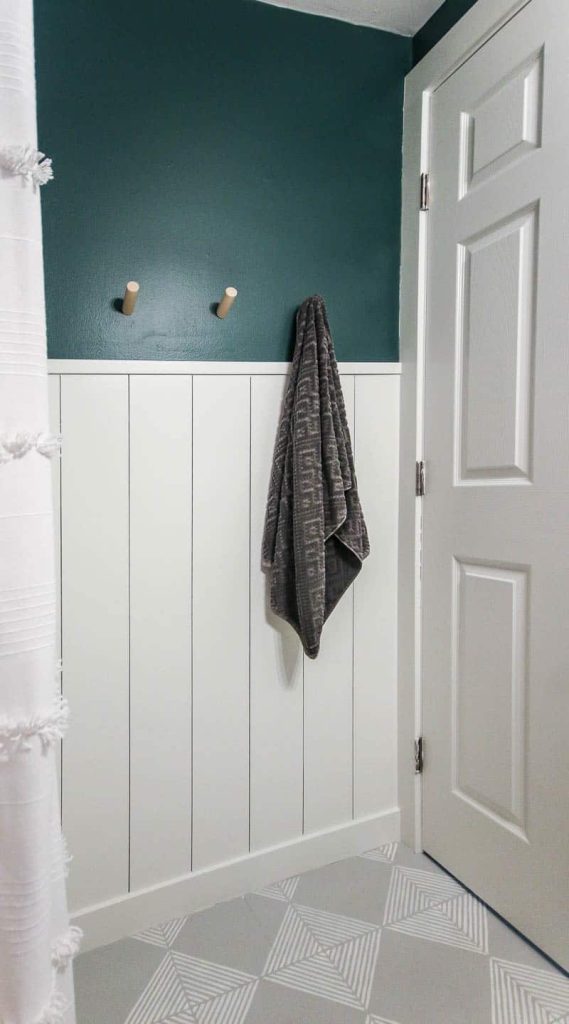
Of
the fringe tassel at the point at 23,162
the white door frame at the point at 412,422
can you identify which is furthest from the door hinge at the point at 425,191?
the fringe tassel at the point at 23,162

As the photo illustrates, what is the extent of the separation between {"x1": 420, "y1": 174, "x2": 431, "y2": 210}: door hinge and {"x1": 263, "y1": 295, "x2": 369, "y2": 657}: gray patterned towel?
39 centimetres

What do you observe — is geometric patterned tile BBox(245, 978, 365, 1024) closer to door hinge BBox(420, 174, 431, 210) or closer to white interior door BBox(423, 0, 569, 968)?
white interior door BBox(423, 0, 569, 968)

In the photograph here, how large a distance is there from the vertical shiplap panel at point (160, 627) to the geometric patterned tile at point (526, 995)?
696mm

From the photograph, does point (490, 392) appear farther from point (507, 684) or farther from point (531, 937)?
point (531, 937)

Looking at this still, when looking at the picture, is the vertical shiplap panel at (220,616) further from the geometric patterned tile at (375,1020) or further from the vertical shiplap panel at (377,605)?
the geometric patterned tile at (375,1020)

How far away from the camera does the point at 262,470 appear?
1604mm

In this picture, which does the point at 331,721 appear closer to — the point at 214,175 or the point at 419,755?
the point at 419,755

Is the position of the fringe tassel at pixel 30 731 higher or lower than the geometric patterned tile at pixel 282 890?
higher

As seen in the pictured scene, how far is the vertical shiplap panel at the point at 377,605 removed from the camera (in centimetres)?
175

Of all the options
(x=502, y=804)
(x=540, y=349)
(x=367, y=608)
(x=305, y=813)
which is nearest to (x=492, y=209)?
(x=540, y=349)

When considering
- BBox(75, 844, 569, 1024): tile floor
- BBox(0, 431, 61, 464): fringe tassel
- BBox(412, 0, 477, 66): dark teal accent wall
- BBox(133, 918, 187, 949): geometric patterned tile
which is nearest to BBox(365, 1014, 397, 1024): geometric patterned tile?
BBox(75, 844, 569, 1024): tile floor

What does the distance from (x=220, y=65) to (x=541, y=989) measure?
203 centimetres

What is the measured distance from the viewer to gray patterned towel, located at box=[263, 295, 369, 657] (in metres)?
1.50

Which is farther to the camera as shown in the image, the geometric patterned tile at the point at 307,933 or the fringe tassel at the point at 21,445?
the geometric patterned tile at the point at 307,933
